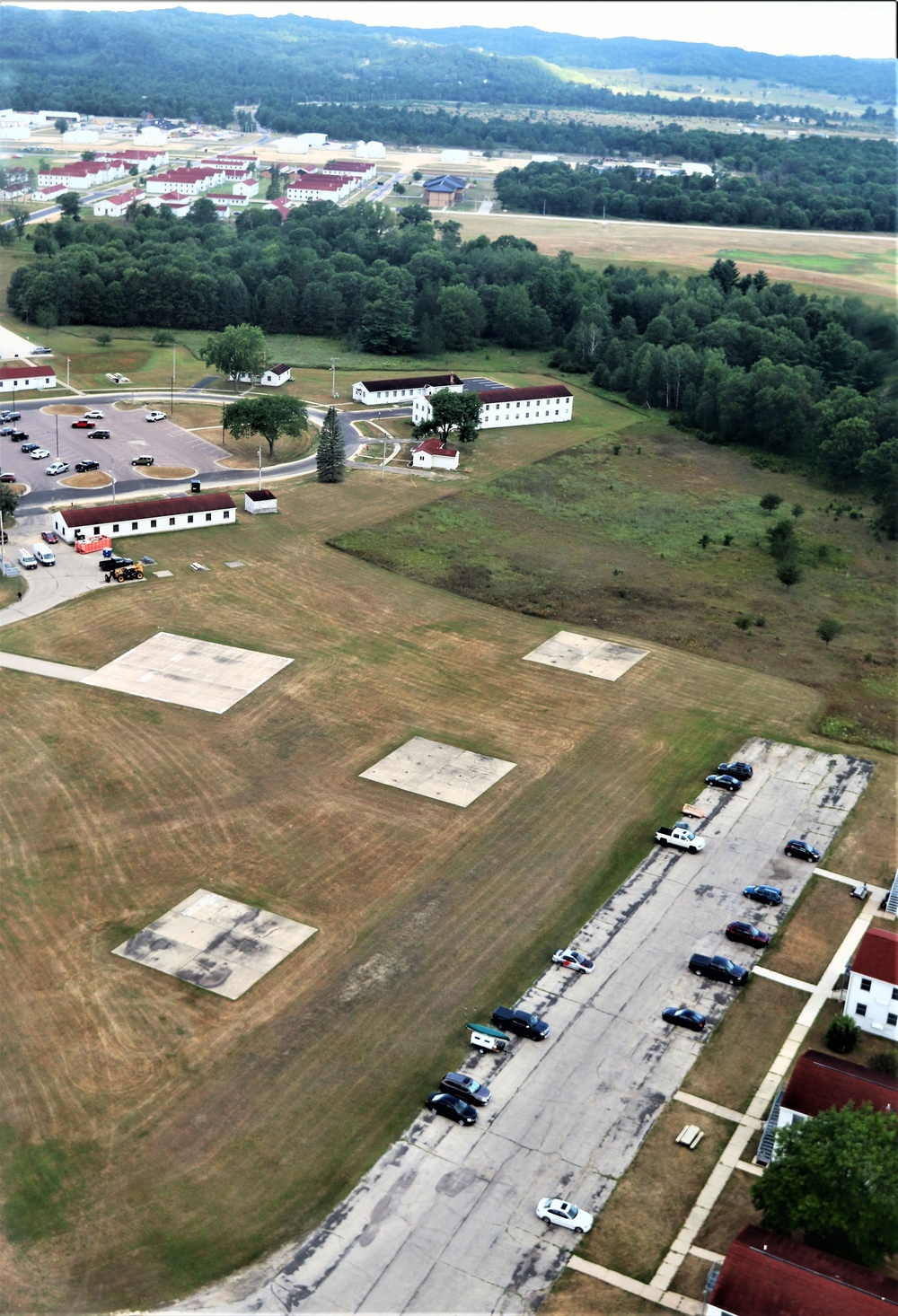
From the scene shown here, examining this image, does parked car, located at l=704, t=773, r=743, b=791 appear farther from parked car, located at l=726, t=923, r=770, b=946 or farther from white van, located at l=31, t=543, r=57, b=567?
white van, located at l=31, t=543, r=57, b=567

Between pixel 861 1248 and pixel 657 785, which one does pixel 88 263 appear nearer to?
pixel 657 785

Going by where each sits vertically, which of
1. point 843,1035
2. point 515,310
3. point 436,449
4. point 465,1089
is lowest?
point 465,1089

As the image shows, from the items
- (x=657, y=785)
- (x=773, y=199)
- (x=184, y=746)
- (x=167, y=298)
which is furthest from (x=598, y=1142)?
(x=773, y=199)

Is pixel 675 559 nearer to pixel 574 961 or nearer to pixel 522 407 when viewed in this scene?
pixel 522 407

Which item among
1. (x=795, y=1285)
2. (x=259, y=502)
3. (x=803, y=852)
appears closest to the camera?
(x=795, y=1285)

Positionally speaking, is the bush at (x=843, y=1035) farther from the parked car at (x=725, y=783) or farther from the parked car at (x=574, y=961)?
the parked car at (x=725, y=783)

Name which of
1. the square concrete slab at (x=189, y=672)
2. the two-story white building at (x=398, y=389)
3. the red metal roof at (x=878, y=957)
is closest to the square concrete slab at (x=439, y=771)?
the square concrete slab at (x=189, y=672)

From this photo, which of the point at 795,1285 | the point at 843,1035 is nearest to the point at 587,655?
the point at 843,1035
